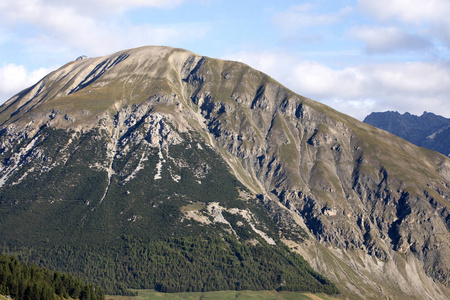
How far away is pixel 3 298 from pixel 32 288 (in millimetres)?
27776

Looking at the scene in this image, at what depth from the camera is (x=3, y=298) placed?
564 ft

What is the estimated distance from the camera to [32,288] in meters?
200

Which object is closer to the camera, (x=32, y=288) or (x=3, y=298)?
(x=3, y=298)
